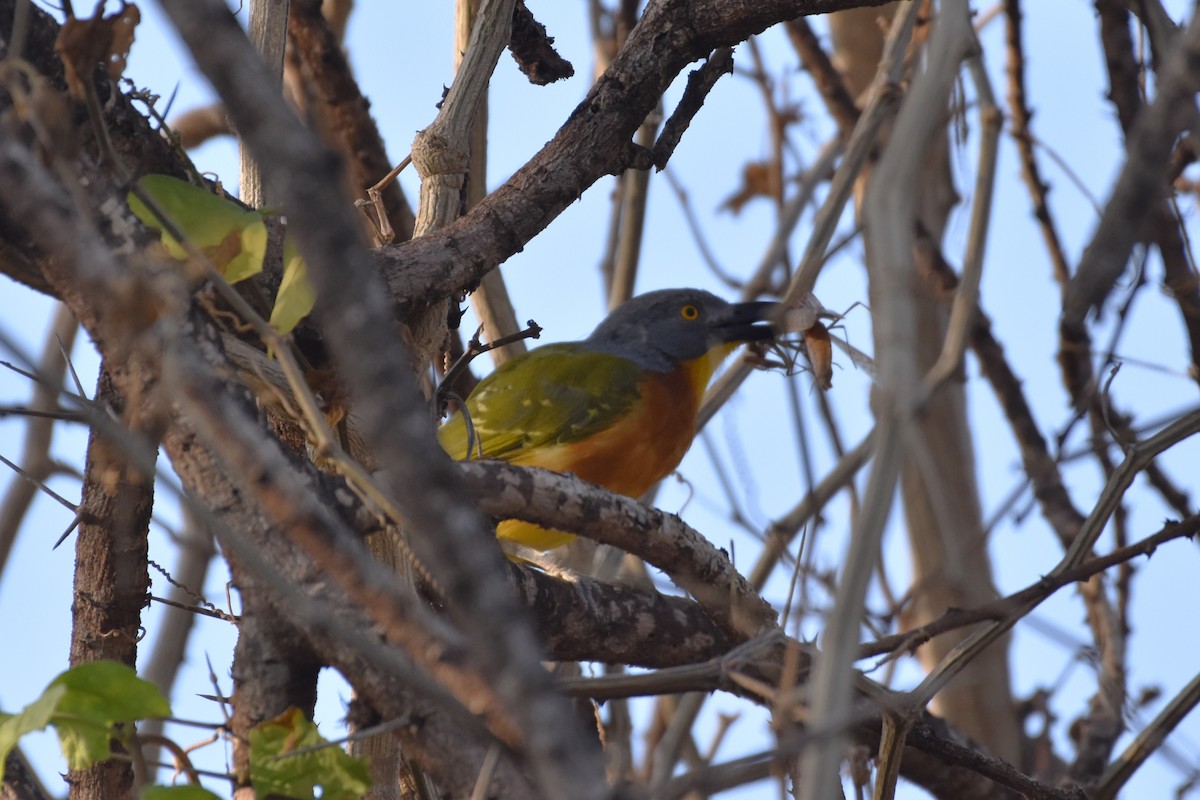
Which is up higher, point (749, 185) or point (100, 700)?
point (749, 185)

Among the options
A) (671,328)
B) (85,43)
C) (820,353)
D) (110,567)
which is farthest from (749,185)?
(85,43)

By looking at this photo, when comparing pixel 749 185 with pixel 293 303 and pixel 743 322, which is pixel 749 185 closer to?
pixel 743 322

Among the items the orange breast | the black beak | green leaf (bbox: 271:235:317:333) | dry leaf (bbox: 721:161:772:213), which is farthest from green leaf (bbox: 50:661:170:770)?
dry leaf (bbox: 721:161:772:213)

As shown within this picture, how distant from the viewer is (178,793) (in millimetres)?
1726

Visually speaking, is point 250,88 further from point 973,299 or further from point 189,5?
point 973,299

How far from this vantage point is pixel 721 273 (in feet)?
18.7

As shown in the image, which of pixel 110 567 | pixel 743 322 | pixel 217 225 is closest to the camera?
pixel 217 225

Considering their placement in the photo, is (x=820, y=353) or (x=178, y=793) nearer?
(x=178, y=793)

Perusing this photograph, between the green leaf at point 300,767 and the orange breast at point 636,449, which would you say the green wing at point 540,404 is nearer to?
the orange breast at point 636,449

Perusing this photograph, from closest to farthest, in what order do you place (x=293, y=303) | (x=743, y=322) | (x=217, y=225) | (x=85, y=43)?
(x=85, y=43) < (x=293, y=303) < (x=217, y=225) < (x=743, y=322)

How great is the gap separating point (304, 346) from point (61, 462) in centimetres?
190

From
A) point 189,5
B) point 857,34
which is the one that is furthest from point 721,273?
point 189,5

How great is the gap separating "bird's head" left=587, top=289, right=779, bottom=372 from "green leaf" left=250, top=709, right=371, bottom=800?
3916mm

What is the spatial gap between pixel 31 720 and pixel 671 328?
422cm
